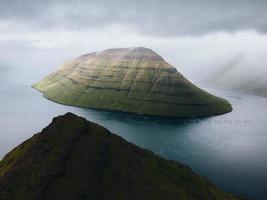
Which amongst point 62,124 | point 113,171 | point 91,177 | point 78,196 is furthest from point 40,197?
point 62,124

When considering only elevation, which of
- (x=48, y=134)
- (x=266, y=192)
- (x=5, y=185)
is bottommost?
(x=266, y=192)

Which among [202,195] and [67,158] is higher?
[67,158]

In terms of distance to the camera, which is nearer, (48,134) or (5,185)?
(5,185)

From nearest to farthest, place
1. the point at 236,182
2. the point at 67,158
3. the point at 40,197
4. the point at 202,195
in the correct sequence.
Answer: the point at 40,197 → the point at 67,158 → the point at 202,195 → the point at 236,182

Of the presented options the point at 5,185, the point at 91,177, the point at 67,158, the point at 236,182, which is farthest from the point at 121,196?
the point at 236,182

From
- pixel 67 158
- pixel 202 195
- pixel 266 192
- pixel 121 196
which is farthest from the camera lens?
pixel 266 192

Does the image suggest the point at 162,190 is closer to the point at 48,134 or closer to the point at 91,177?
the point at 91,177
